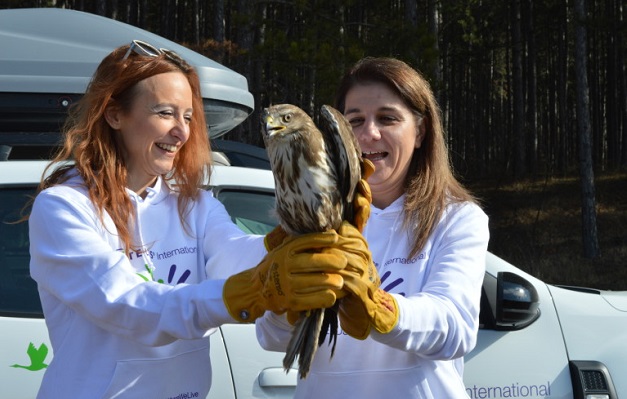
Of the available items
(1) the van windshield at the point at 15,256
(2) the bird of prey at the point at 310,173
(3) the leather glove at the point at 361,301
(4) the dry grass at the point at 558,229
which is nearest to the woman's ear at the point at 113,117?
(2) the bird of prey at the point at 310,173

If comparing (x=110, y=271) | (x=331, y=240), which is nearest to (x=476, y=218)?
(x=331, y=240)

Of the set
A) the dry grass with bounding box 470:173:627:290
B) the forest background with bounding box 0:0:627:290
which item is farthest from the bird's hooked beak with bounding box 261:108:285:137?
the dry grass with bounding box 470:173:627:290

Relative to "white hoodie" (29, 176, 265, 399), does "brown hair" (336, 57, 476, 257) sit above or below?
above

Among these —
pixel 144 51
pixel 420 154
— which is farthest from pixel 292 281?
pixel 144 51

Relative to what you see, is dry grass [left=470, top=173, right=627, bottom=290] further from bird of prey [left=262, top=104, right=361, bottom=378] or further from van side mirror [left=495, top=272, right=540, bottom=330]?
bird of prey [left=262, top=104, right=361, bottom=378]

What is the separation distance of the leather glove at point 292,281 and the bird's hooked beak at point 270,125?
280 millimetres

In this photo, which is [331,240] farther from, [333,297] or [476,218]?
[476,218]

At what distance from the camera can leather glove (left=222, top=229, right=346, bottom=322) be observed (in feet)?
6.75

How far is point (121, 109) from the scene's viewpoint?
2.59m

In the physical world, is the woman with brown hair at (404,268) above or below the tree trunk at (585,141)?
above

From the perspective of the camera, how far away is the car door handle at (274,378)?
3410 mm

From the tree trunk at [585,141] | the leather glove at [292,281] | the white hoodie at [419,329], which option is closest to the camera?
the leather glove at [292,281]

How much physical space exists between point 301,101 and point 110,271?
23.5 m

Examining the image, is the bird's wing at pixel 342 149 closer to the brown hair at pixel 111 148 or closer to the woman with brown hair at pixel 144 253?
the woman with brown hair at pixel 144 253
